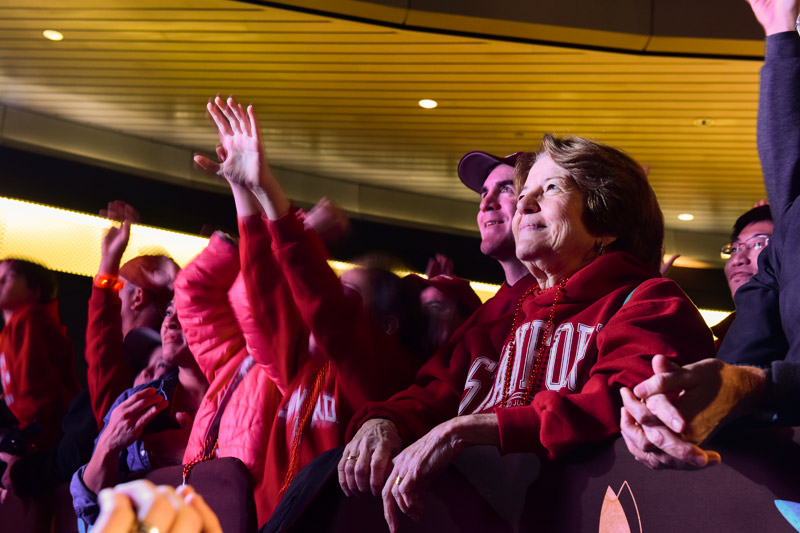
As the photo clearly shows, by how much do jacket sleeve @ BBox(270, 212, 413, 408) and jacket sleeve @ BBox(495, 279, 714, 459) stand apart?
0.71 metres

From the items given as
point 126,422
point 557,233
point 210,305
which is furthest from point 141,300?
point 557,233

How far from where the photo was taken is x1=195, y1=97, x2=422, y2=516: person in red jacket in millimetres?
1939

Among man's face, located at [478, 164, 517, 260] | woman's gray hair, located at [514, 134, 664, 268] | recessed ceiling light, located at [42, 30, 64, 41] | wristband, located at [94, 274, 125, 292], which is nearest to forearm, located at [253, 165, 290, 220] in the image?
man's face, located at [478, 164, 517, 260]

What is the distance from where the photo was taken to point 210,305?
2391 mm

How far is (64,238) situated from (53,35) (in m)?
1.94

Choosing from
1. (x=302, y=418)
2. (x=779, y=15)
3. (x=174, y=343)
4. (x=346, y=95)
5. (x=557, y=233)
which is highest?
(x=346, y=95)

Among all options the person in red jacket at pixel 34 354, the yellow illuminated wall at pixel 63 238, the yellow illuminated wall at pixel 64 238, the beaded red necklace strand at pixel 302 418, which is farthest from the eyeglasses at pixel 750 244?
the yellow illuminated wall at pixel 63 238

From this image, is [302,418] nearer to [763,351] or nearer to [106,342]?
[763,351]

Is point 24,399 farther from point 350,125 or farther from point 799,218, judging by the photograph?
point 350,125

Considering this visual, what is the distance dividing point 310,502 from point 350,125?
5.14 m

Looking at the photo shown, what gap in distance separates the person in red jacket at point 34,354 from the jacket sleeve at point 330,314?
63.0 inches

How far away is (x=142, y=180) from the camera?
6.74 m

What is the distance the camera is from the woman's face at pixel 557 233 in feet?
5.32

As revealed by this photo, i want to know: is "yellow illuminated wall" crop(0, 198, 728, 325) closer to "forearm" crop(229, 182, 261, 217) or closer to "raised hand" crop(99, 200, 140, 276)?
"raised hand" crop(99, 200, 140, 276)
